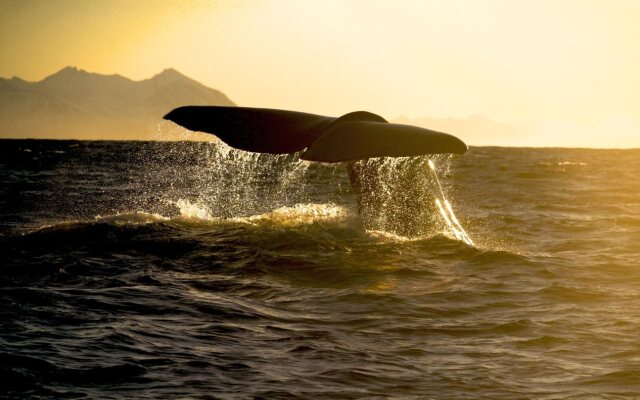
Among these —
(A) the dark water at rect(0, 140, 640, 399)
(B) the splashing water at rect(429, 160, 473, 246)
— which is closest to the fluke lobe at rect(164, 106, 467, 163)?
(A) the dark water at rect(0, 140, 640, 399)

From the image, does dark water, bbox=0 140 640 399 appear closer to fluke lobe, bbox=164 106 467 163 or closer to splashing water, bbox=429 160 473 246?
splashing water, bbox=429 160 473 246

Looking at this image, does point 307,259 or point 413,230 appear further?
point 413,230

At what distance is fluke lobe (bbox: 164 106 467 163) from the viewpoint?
27.9 ft

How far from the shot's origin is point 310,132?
10273 mm

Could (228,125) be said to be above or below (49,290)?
above

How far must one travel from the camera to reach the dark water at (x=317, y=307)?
5.96m

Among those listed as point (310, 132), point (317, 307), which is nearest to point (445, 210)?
point (310, 132)

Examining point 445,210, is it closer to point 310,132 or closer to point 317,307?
point 310,132

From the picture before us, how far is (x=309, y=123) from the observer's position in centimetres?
1058

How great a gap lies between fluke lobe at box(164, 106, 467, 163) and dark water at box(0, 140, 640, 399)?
0.34 m

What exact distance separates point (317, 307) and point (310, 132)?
8.94ft

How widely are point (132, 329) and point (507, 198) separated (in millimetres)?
20544

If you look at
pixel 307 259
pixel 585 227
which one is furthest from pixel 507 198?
pixel 307 259

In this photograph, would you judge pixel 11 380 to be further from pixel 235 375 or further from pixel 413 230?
pixel 413 230
